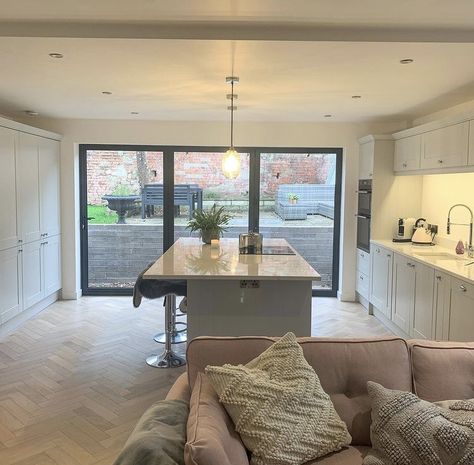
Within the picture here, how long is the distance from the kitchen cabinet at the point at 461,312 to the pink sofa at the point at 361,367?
1448mm

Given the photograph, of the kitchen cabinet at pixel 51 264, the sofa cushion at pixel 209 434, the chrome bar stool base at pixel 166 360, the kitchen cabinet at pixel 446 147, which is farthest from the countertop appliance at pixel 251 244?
the kitchen cabinet at pixel 51 264

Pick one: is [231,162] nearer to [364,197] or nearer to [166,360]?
[166,360]

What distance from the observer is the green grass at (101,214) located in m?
6.41

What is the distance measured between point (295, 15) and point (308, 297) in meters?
1.83

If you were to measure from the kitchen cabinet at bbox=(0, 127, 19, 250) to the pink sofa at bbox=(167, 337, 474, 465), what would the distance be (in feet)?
11.1

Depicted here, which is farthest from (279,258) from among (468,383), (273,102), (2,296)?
(2,296)

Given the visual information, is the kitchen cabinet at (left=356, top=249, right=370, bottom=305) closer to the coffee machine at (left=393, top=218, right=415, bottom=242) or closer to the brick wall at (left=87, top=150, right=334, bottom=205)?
the coffee machine at (left=393, top=218, right=415, bottom=242)

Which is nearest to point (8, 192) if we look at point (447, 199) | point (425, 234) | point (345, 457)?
point (345, 457)

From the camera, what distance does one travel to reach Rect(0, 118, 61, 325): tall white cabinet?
4625mm

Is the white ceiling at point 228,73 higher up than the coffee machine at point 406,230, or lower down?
higher up

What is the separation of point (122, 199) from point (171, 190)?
69 cm

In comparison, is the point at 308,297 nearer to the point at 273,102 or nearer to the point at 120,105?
the point at 273,102

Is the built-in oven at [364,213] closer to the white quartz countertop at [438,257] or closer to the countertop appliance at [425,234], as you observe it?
the white quartz countertop at [438,257]

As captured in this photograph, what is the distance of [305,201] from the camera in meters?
6.47
